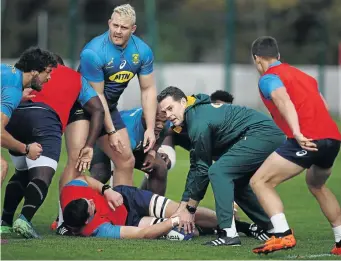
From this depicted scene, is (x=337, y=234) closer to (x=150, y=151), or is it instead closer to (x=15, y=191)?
(x=150, y=151)

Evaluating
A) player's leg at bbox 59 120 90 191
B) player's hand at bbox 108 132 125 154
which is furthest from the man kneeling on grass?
player's hand at bbox 108 132 125 154

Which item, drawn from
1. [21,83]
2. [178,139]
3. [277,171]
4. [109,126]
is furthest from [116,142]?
[277,171]

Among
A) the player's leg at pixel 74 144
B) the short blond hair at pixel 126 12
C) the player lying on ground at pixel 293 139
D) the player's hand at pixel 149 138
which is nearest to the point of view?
the player lying on ground at pixel 293 139

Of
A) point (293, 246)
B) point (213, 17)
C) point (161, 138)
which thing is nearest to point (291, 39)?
point (213, 17)

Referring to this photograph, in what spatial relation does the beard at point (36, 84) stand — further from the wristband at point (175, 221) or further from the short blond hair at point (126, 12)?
the wristband at point (175, 221)

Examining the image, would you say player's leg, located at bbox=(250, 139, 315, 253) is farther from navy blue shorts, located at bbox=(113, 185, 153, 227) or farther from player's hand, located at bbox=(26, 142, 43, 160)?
player's hand, located at bbox=(26, 142, 43, 160)

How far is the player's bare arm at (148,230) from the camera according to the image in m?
10.1

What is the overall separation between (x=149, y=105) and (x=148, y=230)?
1.99 m

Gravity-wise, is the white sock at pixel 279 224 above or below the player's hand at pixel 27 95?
below

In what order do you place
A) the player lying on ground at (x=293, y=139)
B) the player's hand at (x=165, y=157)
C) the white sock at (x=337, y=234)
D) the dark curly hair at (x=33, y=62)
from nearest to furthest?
the player lying on ground at (x=293, y=139) → the white sock at (x=337, y=234) → the dark curly hair at (x=33, y=62) → the player's hand at (x=165, y=157)

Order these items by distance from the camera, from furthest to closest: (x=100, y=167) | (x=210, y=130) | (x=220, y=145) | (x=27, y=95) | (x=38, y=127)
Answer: (x=100, y=167) → (x=27, y=95) → (x=38, y=127) → (x=220, y=145) → (x=210, y=130)

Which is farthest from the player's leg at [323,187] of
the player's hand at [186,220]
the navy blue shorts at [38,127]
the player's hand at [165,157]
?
the player's hand at [165,157]

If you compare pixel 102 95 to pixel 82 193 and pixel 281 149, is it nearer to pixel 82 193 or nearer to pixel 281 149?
pixel 82 193

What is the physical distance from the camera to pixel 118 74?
37.9 ft
